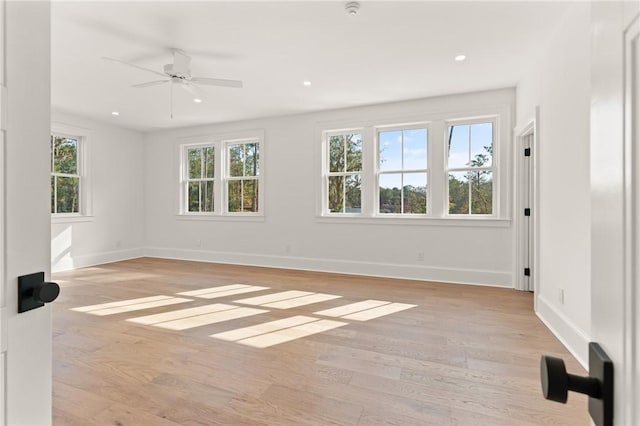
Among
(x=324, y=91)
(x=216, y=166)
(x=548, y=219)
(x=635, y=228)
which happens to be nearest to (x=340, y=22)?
(x=324, y=91)

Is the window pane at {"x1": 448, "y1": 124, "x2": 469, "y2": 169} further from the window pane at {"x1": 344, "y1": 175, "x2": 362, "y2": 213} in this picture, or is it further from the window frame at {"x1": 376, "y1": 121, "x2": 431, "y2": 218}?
the window pane at {"x1": 344, "y1": 175, "x2": 362, "y2": 213}

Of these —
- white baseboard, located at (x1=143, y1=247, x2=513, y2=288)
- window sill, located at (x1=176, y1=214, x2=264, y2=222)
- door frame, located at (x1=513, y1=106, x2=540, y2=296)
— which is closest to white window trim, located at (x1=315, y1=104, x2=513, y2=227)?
door frame, located at (x1=513, y1=106, x2=540, y2=296)

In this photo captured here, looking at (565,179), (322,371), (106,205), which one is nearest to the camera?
(322,371)

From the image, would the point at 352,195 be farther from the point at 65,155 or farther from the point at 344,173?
the point at 65,155

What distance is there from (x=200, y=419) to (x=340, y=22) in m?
3.13

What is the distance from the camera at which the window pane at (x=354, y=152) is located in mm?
5621

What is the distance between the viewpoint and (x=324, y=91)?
15.5 feet

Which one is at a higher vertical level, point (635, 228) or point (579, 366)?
point (635, 228)

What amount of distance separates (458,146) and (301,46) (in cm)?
288

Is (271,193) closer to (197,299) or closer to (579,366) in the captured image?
(197,299)

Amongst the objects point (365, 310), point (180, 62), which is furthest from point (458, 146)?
point (180, 62)

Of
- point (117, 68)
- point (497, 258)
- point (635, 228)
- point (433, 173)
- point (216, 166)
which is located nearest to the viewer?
point (635, 228)

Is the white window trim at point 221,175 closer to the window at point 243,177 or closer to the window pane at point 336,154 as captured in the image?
the window at point 243,177

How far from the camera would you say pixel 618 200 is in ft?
1.37
